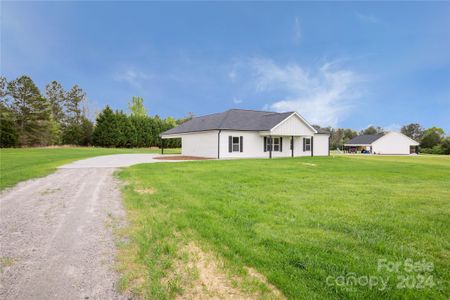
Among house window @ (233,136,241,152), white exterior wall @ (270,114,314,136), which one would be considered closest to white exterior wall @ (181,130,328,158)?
house window @ (233,136,241,152)

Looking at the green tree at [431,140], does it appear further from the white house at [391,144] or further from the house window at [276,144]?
the house window at [276,144]

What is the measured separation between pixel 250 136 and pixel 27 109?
4190 centimetres

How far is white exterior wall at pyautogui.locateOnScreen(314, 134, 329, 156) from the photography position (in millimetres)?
26600

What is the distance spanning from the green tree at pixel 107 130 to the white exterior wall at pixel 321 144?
33704 millimetres

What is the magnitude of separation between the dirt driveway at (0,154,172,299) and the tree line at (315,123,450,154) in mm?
48252

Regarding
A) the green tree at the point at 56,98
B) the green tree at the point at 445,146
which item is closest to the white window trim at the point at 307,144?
the green tree at the point at 445,146

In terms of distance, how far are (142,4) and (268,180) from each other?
23.3 m

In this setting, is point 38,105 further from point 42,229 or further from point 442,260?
point 442,260

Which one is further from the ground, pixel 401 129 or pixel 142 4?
pixel 142 4

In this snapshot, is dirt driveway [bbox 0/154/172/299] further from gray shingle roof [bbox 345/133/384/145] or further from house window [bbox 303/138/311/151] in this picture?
gray shingle roof [bbox 345/133/384/145]

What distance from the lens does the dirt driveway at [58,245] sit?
8.20 ft

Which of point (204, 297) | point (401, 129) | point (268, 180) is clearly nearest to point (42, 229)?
point (204, 297)

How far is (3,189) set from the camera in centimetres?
754

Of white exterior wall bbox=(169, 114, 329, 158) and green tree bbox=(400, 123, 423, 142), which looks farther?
green tree bbox=(400, 123, 423, 142)
